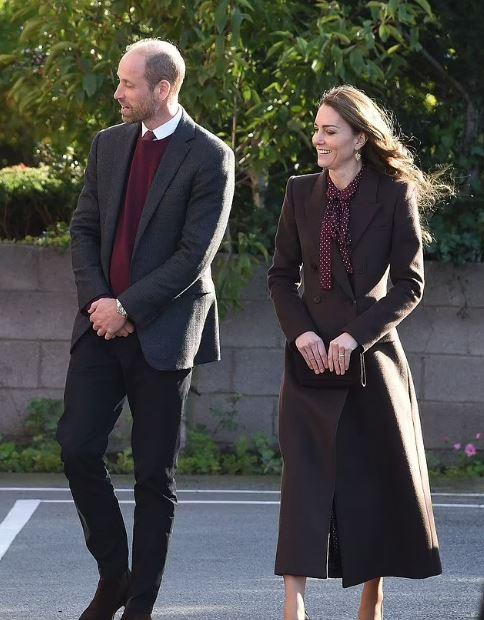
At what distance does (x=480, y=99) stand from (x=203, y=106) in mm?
2241

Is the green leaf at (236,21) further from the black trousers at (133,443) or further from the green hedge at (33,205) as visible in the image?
the black trousers at (133,443)

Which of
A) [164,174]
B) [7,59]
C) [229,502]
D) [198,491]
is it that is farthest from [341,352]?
[7,59]

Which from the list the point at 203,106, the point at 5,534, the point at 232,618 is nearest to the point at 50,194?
the point at 203,106

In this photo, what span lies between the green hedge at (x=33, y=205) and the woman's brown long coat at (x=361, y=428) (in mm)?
6071

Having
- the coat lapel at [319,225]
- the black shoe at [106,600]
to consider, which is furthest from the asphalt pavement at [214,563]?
the coat lapel at [319,225]

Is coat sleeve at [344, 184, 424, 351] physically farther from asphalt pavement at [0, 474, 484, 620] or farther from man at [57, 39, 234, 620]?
asphalt pavement at [0, 474, 484, 620]

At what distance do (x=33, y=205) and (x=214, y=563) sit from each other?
16.3 feet

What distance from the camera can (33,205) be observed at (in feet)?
35.9

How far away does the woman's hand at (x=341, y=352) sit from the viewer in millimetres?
4801

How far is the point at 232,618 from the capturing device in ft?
18.1

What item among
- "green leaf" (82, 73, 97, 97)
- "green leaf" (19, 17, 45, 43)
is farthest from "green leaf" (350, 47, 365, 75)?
"green leaf" (19, 17, 45, 43)

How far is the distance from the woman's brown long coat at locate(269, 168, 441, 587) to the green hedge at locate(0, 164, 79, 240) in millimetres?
6071

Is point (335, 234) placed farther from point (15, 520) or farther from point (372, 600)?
point (15, 520)

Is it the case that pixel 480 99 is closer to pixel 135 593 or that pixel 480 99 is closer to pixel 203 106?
pixel 203 106
